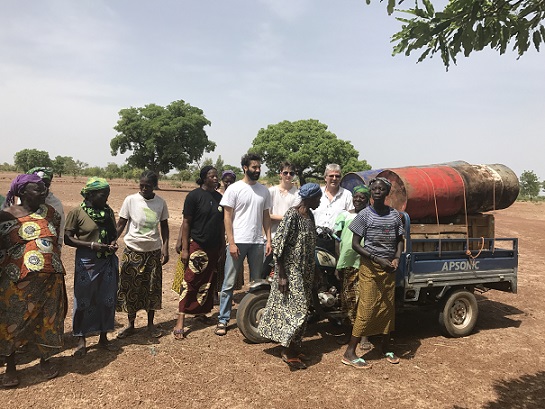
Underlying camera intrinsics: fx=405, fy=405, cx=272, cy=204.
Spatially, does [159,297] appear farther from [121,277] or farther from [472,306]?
[472,306]

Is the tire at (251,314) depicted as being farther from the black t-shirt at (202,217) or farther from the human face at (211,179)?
the human face at (211,179)

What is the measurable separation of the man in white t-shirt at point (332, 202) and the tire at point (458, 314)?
1.49 m

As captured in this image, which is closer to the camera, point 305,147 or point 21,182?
point 21,182

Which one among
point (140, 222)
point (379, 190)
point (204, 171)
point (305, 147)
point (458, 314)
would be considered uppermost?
point (305, 147)

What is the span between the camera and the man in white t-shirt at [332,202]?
4762 millimetres

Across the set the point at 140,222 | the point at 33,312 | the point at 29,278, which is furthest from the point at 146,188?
the point at 33,312

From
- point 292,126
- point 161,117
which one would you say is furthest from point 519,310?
point 161,117

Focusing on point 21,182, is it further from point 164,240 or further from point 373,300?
point 373,300

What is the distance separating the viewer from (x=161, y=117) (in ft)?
131

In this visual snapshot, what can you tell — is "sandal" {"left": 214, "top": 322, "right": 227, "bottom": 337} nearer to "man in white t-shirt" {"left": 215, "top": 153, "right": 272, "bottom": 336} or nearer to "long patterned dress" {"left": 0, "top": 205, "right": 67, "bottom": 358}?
"man in white t-shirt" {"left": 215, "top": 153, "right": 272, "bottom": 336}

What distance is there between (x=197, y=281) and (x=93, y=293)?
43.5 inches

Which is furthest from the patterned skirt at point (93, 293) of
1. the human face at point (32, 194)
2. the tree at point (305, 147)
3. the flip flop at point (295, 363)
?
the tree at point (305, 147)

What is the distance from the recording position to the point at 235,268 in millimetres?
4543

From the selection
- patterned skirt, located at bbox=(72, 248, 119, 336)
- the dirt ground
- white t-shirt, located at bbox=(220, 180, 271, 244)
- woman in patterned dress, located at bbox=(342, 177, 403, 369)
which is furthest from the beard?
the dirt ground
